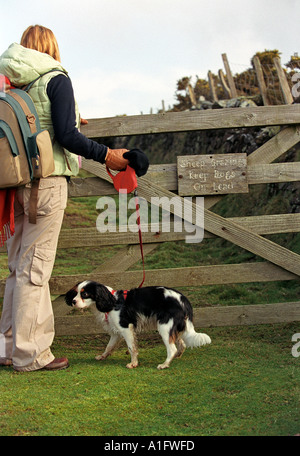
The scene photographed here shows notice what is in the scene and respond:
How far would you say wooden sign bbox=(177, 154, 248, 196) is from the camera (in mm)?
5082

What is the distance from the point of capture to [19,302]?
13.4ft

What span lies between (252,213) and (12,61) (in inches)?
288

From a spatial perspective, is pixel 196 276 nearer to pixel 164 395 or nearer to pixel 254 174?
pixel 254 174

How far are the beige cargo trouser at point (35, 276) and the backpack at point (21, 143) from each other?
22 centimetres

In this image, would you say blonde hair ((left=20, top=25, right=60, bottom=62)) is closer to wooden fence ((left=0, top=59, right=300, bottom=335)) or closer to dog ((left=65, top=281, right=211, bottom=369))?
wooden fence ((left=0, top=59, right=300, bottom=335))

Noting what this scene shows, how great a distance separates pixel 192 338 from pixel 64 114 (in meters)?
2.15

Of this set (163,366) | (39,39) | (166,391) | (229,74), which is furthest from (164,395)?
(229,74)

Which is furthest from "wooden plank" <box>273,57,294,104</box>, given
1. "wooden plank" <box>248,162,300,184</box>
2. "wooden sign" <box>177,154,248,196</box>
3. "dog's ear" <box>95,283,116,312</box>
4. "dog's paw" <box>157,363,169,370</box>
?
"dog's paw" <box>157,363,169,370</box>

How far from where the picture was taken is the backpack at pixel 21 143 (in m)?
3.76

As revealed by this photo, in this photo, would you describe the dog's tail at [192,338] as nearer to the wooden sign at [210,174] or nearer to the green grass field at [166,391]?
the green grass field at [166,391]

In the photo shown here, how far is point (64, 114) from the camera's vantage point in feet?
13.0

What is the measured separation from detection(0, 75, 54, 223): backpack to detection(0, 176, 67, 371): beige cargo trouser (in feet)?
0.71

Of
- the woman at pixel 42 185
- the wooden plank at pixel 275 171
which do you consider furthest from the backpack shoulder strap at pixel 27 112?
the wooden plank at pixel 275 171

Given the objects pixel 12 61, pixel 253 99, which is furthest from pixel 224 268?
pixel 253 99
